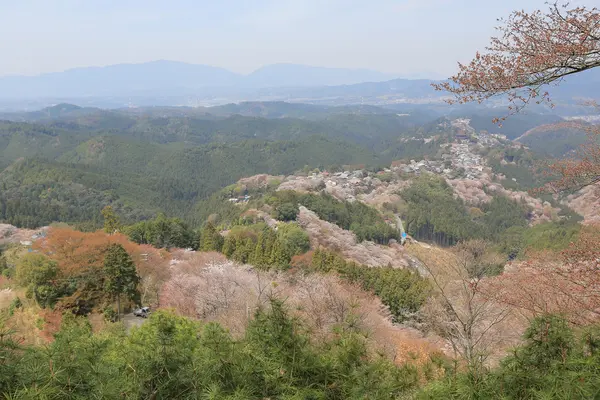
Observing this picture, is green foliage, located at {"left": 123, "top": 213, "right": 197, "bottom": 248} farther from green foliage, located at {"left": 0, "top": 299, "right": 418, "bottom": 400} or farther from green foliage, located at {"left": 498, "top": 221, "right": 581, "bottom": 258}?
green foliage, located at {"left": 498, "top": 221, "right": 581, "bottom": 258}

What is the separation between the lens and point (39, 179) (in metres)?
73.9

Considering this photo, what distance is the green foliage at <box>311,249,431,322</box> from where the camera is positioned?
2125cm

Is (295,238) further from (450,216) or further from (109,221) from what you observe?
(450,216)

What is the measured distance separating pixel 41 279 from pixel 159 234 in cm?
1579

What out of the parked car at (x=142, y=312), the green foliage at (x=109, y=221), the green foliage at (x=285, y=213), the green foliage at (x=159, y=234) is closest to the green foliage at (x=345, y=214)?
the green foliage at (x=285, y=213)

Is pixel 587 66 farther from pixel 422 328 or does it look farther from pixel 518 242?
pixel 518 242

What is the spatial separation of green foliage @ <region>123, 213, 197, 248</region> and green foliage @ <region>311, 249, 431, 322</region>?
15.0 m

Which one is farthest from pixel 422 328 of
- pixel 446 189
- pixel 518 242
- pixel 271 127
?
pixel 271 127

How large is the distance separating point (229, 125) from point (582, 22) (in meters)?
191

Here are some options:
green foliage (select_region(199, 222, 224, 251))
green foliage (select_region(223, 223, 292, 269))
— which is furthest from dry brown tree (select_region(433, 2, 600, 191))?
green foliage (select_region(199, 222, 224, 251))

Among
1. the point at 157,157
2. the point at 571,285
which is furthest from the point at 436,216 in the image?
the point at 157,157

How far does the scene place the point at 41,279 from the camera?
16797 millimetres

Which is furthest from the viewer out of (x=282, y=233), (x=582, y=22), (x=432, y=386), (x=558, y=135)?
(x=558, y=135)

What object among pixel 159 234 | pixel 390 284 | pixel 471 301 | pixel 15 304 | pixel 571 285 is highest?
pixel 571 285
